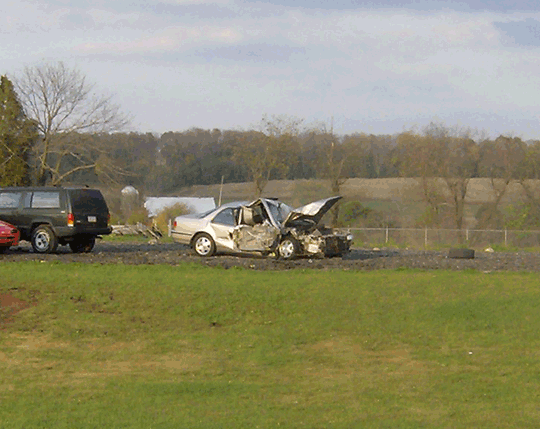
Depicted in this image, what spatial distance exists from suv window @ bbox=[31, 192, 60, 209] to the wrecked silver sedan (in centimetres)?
333

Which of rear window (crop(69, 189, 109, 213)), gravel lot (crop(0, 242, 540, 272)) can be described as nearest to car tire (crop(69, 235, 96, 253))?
gravel lot (crop(0, 242, 540, 272))

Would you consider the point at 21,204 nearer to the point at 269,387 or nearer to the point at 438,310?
the point at 438,310

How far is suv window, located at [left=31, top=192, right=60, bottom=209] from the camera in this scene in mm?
21422

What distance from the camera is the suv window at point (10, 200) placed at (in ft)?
71.5

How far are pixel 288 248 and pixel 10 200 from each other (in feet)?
25.9

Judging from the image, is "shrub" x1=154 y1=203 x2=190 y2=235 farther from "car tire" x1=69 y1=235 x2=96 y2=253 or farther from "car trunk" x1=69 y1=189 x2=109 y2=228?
"car trunk" x1=69 y1=189 x2=109 y2=228

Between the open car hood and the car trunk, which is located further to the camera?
the car trunk

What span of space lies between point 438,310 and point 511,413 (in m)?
5.69

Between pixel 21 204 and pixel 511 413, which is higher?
pixel 21 204

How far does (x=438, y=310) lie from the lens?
14172 mm

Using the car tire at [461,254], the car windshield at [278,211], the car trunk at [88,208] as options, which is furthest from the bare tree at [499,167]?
the car trunk at [88,208]

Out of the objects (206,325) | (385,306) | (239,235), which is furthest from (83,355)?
(239,235)

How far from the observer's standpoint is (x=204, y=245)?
71.7 ft

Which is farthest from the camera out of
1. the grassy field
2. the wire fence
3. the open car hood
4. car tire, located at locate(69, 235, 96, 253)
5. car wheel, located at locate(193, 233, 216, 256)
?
the wire fence
